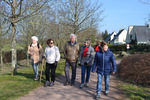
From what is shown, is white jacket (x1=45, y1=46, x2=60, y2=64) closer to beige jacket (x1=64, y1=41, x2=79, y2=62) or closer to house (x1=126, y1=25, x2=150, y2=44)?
beige jacket (x1=64, y1=41, x2=79, y2=62)

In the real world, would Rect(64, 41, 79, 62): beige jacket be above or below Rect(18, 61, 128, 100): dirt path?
above

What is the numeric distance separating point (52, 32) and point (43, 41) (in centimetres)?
160

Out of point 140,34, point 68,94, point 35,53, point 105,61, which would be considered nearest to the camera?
point 105,61

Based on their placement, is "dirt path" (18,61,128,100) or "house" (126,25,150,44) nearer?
"dirt path" (18,61,128,100)

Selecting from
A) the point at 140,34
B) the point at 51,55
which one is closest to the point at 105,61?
the point at 51,55

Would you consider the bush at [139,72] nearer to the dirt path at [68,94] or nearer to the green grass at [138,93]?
the green grass at [138,93]

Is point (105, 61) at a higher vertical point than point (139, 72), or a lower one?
higher

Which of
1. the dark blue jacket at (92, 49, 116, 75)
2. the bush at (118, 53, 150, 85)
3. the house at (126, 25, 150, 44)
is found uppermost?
the house at (126, 25, 150, 44)

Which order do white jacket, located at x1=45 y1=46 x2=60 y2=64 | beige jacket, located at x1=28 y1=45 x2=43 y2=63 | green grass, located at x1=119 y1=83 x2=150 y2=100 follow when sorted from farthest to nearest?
beige jacket, located at x1=28 y1=45 x2=43 y2=63
white jacket, located at x1=45 y1=46 x2=60 y2=64
green grass, located at x1=119 y1=83 x2=150 y2=100

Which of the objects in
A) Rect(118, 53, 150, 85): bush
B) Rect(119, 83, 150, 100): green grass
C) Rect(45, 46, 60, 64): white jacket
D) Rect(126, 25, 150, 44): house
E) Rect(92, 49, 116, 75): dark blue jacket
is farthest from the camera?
Rect(126, 25, 150, 44): house

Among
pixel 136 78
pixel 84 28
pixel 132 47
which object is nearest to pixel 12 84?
pixel 136 78

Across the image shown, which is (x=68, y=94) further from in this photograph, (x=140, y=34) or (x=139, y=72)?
(x=140, y=34)

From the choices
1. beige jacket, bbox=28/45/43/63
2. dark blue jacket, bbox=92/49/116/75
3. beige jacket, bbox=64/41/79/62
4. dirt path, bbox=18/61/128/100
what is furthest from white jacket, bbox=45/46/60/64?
dark blue jacket, bbox=92/49/116/75

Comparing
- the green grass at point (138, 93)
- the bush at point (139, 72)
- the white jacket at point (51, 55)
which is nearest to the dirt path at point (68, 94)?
the green grass at point (138, 93)
